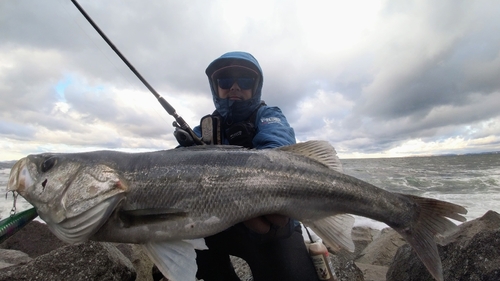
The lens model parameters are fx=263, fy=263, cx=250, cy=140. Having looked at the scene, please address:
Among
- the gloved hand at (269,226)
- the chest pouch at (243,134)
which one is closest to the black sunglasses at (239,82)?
the chest pouch at (243,134)

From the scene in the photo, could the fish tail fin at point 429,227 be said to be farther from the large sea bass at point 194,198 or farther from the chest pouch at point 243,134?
the chest pouch at point 243,134

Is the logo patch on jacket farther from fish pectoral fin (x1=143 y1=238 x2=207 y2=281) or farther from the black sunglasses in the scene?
fish pectoral fin (x1=143 y1=238 x2=207 y2=281)

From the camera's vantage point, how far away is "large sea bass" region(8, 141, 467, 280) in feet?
6.74

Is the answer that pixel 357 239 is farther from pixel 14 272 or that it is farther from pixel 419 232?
pixel 14 272

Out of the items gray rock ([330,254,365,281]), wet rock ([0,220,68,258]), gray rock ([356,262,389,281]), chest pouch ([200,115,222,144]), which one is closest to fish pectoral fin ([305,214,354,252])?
gray rock ([330,254,365,281])

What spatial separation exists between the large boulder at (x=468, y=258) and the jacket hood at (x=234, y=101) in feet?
9.61

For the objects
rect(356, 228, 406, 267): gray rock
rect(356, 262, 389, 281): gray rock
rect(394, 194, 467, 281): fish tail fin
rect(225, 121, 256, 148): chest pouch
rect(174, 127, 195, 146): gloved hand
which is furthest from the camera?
rect(356, 228, 406, 267): gray rock

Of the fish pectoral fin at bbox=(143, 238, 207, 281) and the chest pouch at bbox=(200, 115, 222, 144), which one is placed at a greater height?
the chest pouch at bbox=(200, 115, 222, 144)

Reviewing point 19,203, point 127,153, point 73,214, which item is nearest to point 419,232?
point 127,153

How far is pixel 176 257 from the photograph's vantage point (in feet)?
7.13

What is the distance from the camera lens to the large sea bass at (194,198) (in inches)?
80.9

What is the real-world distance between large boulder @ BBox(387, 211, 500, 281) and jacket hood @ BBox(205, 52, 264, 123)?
115 inches

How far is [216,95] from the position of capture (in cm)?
464

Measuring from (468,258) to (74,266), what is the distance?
4.49 metres
